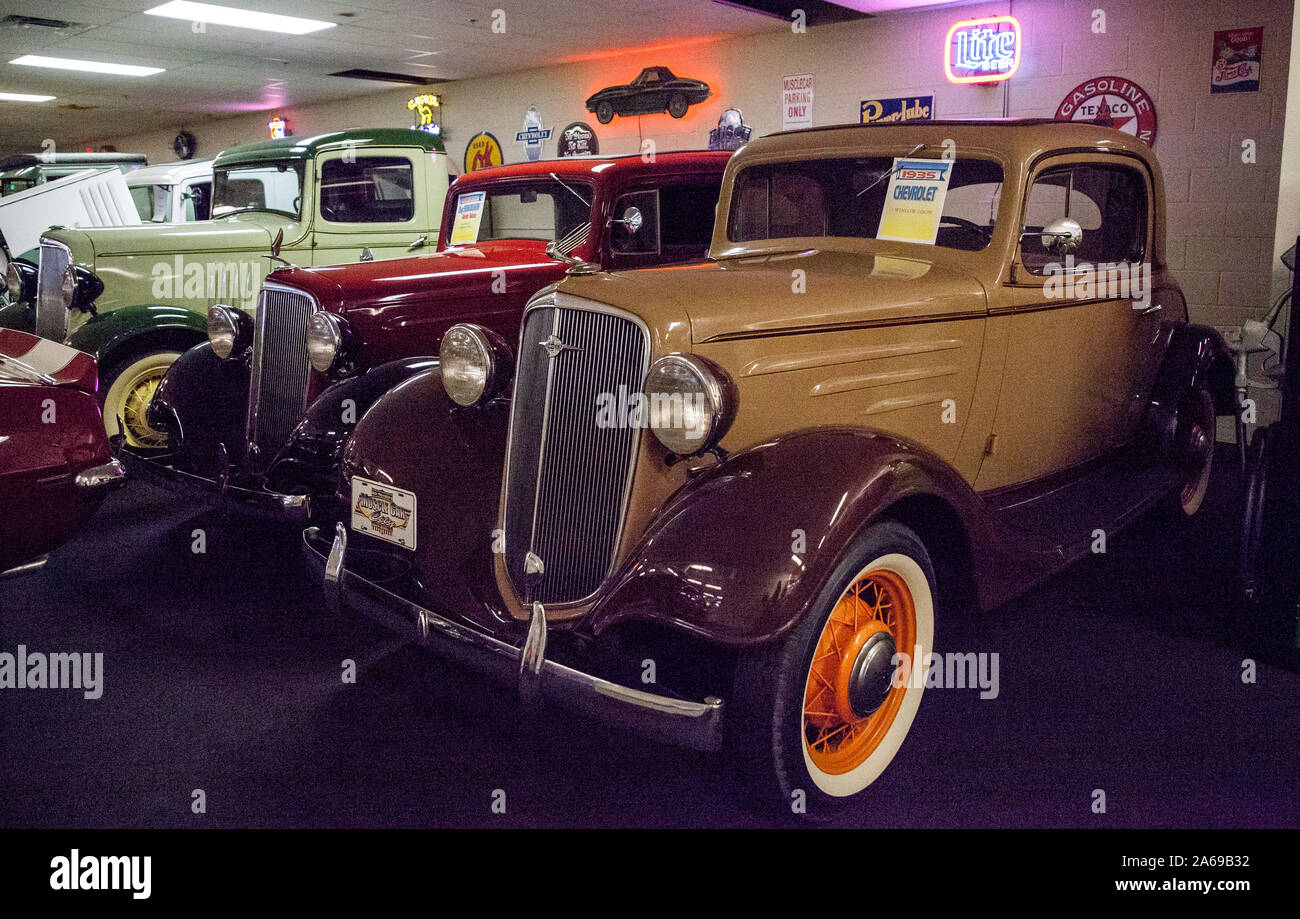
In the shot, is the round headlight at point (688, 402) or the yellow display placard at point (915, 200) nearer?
the round headlight at point (688, 402)

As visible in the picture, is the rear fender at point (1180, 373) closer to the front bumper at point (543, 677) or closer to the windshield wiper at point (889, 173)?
the windshield wiper at point (889, 173)

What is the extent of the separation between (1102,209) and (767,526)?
94.4 inches

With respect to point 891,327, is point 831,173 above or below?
above

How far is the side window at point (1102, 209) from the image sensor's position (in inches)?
130

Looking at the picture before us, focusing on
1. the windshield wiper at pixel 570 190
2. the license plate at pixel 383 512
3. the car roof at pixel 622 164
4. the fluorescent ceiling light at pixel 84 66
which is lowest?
the license plate at pixel 383 512

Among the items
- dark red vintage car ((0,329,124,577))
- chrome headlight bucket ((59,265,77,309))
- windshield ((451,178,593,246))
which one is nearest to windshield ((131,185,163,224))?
chrome headlight bucket ((59,265,77,309))

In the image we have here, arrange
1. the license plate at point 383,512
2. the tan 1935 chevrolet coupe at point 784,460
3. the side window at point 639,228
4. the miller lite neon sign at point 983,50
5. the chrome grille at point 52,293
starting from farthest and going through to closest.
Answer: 1. the miller lite neon sign at point 983,50
2. the chrome grille at point 52,293
3. the side window at point 639,228
4. the license plate at point 383,512
5. the tan 1935 chevrolet coupe at point 784,460

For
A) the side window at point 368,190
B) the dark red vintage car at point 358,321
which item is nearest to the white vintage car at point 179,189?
the side window at point 368,190

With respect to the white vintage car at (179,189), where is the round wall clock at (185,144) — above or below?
above

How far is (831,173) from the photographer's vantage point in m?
3.25

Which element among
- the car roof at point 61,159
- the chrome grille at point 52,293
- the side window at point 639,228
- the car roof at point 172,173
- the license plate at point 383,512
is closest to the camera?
the license plate at point 383,512
